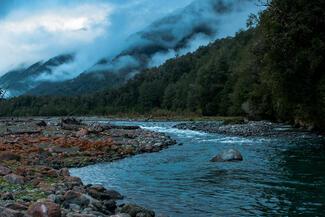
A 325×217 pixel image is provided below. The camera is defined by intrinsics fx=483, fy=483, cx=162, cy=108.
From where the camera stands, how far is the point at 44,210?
13664mm

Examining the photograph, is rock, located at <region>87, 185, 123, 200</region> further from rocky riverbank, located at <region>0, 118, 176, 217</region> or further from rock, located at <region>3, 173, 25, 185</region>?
rock, located at <region>3, 173, 25, 185</region>

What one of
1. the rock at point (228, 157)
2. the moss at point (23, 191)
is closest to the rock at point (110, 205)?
the moss at point (23, 191)

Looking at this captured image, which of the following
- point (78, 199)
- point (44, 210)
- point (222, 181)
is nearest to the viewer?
point (44, 210)

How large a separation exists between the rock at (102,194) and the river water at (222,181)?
0.57 meters

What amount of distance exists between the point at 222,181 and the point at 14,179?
30.6ft

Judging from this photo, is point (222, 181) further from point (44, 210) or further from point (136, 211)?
point (44, 210)

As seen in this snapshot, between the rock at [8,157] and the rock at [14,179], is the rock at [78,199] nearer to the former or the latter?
the rock at [14,179]

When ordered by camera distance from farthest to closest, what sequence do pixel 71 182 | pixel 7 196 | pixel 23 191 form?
pixel 71 182
pixel 23 191
pixel 7 196

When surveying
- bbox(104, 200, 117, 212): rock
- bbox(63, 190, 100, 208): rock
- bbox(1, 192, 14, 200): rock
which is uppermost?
bbox(1, 192, 14, 200): rock

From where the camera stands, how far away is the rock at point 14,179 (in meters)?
20.6

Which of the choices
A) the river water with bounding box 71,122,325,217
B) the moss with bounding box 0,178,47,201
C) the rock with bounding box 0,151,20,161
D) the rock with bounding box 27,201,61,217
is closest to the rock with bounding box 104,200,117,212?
the river water with bounding box 71,122,325,217

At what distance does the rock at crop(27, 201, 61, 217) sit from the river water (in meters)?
4.35

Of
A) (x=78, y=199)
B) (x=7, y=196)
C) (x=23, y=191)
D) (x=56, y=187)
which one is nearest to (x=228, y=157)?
(x=56, y=187)

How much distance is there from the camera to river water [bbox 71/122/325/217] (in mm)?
17266
